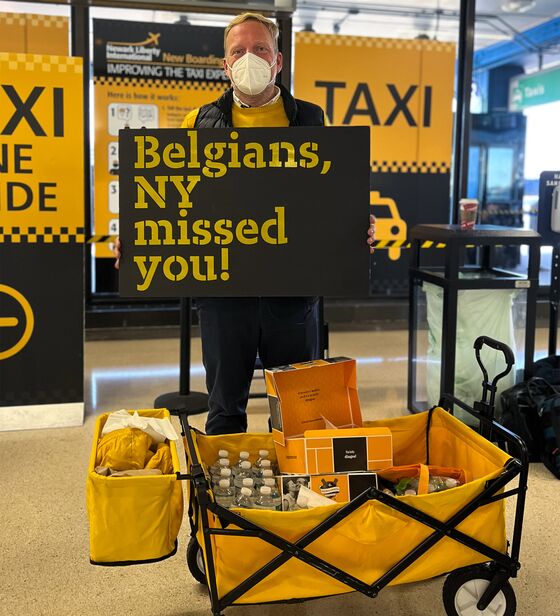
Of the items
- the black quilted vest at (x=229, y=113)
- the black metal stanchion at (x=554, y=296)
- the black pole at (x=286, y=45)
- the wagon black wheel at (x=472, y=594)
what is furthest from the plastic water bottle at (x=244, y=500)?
the black pole at (x=286, y=45)

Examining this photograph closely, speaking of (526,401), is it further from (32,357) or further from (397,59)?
(397,59)

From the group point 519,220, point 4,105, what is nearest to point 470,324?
point 4,105

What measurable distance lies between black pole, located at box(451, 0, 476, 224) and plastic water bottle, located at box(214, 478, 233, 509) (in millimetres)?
4702

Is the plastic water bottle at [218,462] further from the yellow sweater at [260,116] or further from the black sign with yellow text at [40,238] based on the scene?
the black sign with yellow text at [40,238]

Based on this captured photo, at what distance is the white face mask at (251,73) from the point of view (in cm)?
212

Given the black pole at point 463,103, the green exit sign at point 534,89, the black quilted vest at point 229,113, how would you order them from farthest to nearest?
the green exit sign at point 534,89 < the black pole at point 463,103 < the black quilted vest at point 229,113

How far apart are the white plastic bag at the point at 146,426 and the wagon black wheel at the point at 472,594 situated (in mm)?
812

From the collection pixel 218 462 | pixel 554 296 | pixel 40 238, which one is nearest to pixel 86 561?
pixel 218 462

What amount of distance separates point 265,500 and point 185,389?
2.14 metres

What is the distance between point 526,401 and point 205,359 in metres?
1.53

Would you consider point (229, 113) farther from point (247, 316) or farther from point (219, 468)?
point (219, 468)

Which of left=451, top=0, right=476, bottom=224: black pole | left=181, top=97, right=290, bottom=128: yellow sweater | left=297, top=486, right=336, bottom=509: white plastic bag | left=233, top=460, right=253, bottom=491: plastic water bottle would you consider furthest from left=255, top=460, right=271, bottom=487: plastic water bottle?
left=451, top=0, right=476, bottom=224: black pole

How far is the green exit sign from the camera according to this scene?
7.85m

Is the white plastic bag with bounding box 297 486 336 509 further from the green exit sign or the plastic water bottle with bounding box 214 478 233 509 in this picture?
the green exit sign
